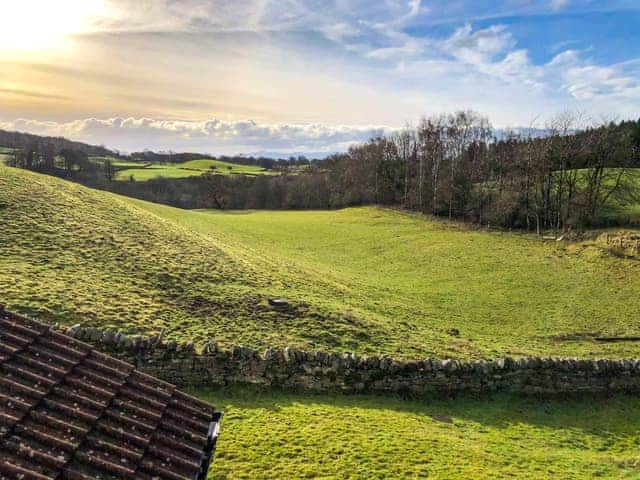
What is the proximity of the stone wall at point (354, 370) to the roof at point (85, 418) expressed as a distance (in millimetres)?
8462

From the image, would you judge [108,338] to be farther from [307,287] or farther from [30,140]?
[30,140]

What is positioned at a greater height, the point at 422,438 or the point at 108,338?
the point at 108,338

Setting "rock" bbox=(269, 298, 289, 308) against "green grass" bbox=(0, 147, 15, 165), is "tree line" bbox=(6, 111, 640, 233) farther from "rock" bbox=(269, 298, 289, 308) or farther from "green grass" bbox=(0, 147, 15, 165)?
"rock" bbox=(269, 298, 289, 308)

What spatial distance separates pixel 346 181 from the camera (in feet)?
276

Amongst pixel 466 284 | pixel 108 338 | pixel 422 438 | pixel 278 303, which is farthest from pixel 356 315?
pixel 466 284

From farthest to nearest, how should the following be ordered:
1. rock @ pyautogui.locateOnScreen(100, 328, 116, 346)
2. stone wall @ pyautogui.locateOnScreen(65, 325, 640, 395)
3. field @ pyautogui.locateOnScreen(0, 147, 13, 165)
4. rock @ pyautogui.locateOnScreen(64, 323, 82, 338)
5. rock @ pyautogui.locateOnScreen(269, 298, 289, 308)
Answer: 1. field @ pyautogui.locateOnScreen(0, 147, 13, 165)
2. rock @ pyautogui.locateOnScreen(269, 298, 289, 308)
3. stone wall @ pyautogui.locateOnScreen(65, 325, 640, 395)
4. rock @ pyautogui.locateOnScreen(100, 328, 116, 346)
5. rock @ pyautogui.locateOnScreen(64, 323, 82, 338)

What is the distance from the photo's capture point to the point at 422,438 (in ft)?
38.4

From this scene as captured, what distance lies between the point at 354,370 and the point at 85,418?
1099 centimetres

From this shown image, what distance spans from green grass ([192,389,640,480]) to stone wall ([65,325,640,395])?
1.59ft

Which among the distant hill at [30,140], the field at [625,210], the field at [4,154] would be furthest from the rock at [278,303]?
the distant hill at [30,140]

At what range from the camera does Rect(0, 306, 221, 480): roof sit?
384 centimetres

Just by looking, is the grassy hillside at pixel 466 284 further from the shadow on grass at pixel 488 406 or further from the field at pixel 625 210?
the field at pixel 625 210

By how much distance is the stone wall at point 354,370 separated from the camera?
44.2ft

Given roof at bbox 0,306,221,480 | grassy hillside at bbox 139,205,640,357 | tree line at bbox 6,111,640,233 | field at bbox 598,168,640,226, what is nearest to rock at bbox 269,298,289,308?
grassy hillside at bbox 139,205,640,357
